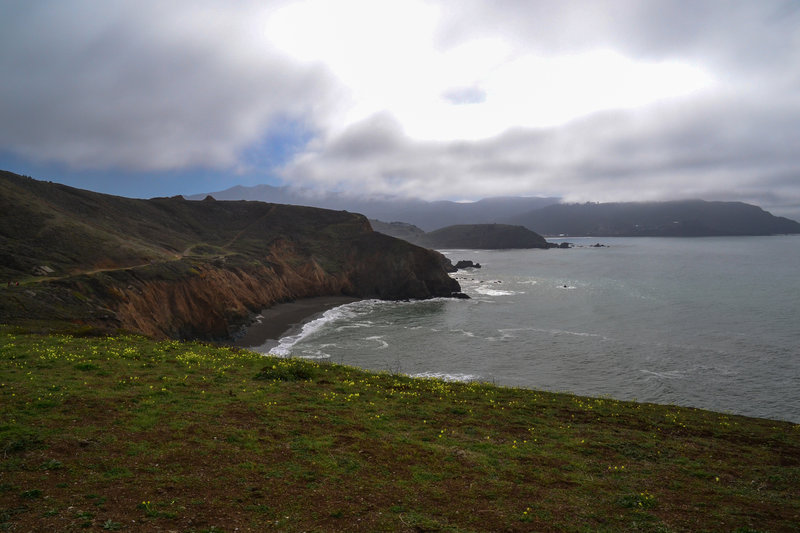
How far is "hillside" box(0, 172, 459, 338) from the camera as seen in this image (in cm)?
4141

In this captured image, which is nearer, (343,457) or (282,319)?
(343,457)

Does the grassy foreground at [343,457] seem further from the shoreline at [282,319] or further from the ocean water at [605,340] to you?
the shoreline at [282,319]

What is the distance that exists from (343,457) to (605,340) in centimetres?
4774

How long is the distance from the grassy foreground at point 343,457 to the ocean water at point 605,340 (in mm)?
17530

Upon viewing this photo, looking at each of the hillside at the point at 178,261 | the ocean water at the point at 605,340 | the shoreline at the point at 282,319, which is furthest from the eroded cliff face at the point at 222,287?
the ocean water at the point at 605,340

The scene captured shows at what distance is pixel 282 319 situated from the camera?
65.6m

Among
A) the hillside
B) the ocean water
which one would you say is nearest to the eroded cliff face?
the hillside

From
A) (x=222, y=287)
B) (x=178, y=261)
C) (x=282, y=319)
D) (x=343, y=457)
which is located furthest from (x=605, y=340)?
(x=178, y=261)

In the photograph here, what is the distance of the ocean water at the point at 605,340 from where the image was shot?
36.6 m

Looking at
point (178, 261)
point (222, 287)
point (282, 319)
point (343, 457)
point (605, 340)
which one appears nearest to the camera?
point (343, 457)

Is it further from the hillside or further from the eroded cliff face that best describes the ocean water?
the hillside

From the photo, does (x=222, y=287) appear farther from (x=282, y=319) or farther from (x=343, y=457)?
(x=343, y=457)

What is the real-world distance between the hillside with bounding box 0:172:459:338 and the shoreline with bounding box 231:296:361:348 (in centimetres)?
203

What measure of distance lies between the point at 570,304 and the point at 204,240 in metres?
74.4
